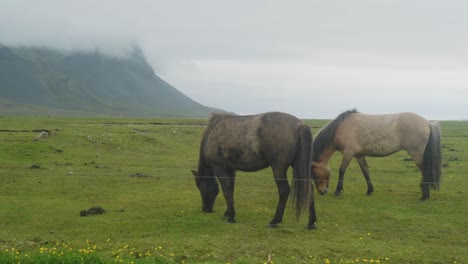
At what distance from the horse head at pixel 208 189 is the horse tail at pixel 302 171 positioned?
2970 millimetres

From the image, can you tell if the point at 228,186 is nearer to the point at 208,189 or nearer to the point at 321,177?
the point at 208,189

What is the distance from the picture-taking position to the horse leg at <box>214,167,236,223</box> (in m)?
11.3

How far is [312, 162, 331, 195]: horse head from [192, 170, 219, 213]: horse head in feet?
11.4

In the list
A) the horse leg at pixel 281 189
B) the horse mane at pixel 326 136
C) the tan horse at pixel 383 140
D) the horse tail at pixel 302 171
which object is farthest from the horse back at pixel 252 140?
the horse mane at pixel 326 136

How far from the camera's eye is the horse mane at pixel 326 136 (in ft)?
49.5

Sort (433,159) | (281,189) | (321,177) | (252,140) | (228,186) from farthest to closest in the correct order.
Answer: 1. (433,159)
2. (321,177)
3. (228,186)
4. (252,140)
5. (281,189)

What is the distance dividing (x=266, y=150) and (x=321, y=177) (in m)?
3.90

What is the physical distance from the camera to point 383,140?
50.3 feet

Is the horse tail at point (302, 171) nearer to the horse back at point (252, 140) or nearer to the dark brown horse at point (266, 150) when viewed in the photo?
the dark brown horse at point (266, 150)

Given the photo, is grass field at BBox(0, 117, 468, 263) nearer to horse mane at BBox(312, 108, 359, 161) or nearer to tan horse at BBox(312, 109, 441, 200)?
tan horse at BBox(312, 109, 441, 200)

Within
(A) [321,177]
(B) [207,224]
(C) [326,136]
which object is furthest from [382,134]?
(B) [207,224]

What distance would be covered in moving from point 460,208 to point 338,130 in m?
4.81

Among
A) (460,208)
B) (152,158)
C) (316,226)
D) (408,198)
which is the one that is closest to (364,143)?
(408,198)

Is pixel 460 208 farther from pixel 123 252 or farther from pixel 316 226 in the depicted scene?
pixel 123 252
